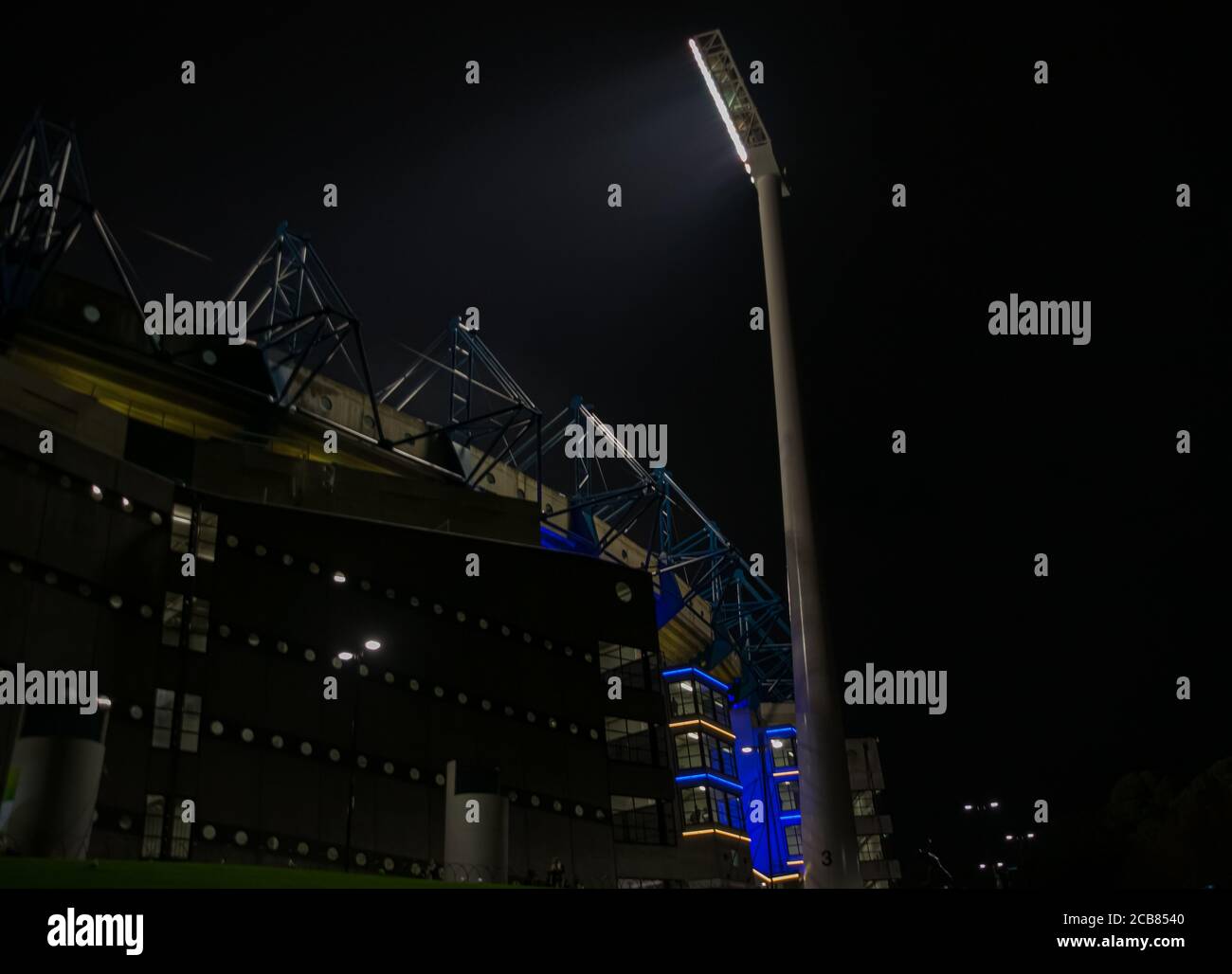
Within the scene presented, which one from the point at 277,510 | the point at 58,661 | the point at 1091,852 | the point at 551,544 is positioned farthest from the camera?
the point at 1091,852

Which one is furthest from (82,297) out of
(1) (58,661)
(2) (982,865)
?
(2) (982,865)

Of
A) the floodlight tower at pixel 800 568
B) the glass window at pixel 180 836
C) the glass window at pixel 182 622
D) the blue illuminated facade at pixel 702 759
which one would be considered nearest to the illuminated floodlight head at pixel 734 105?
the floodlight tower at pixel 800 568

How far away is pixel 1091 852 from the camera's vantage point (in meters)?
83.4

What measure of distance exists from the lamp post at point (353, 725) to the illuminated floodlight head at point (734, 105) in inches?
930

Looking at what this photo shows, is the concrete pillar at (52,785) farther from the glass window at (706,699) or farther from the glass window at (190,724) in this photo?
the glass window at (706,699)

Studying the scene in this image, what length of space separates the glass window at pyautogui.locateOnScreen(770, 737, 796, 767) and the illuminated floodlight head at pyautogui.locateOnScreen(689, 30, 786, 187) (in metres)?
79.0

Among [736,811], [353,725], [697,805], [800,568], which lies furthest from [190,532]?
[736,811]

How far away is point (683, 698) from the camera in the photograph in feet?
249

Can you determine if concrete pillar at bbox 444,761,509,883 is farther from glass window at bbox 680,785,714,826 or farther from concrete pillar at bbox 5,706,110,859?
glass window at bbox 680,785,714,826

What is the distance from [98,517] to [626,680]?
26843 millimetres

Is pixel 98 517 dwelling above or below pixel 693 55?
below

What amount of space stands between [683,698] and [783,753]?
23.8 metres

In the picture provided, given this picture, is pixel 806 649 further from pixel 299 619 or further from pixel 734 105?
pixel 299 619
